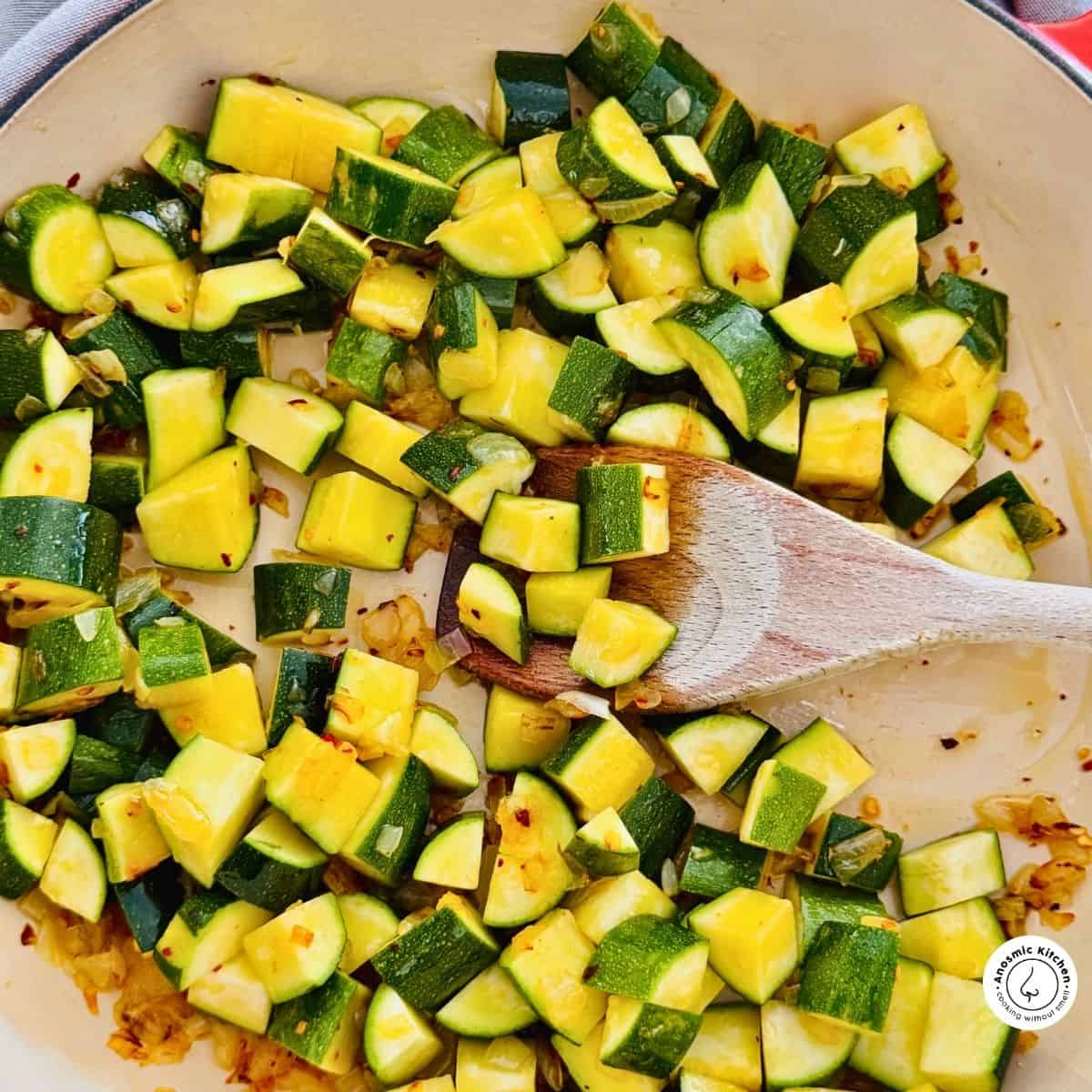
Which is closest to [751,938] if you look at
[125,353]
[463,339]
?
[463,339]

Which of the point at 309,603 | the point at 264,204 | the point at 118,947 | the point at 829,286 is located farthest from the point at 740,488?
the point at 118,947

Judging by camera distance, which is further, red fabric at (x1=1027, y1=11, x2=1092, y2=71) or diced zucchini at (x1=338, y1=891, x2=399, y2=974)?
red fabric at (x1=1027, y1=11, x2=1092, y2=71)

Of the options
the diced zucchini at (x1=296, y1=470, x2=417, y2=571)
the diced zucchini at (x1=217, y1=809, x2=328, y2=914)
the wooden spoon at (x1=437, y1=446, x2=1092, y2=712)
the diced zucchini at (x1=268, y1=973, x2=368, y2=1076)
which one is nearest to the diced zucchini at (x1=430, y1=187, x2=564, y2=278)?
the wooden spoon at (x1=437, y1=446, x2=1092, y2=712)

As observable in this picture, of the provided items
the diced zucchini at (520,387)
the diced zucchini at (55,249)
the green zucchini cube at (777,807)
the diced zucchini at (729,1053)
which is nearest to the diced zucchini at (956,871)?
the green zucchini cube at (777,807)

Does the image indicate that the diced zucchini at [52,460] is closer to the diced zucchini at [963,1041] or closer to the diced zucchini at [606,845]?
the diced zucchini at [606,845]

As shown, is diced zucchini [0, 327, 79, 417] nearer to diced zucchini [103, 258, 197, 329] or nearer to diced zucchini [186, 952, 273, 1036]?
diced zucchini [103, 258, 197, 329]
